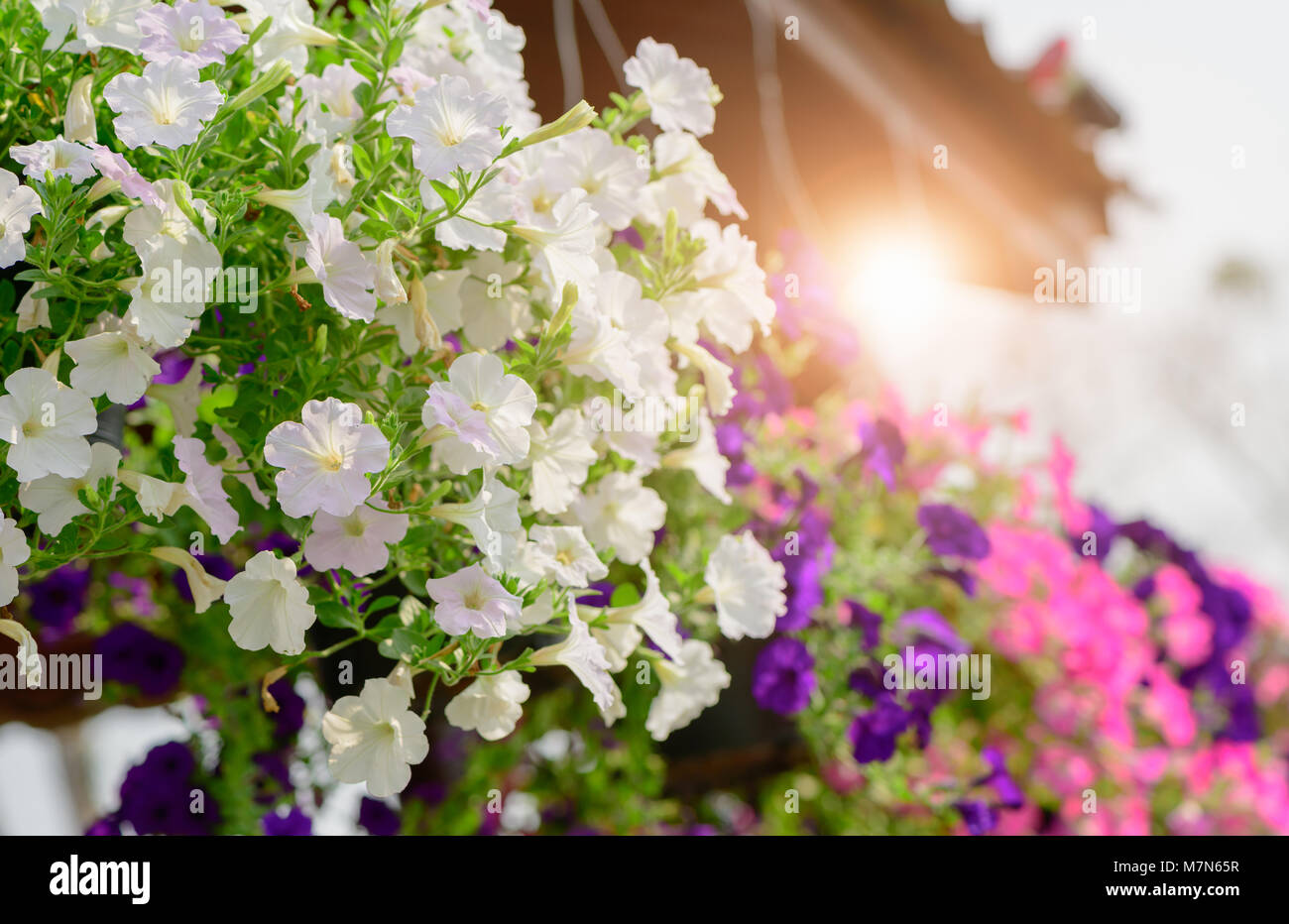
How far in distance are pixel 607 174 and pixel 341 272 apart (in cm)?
25

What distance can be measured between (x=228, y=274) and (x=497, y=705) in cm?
36

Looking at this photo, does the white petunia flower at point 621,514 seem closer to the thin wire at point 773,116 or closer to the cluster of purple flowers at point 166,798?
the cluster of purple flowers at point 166,798

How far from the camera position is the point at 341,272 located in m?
0.57

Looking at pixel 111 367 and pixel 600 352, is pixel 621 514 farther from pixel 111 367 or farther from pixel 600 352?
pixel 111 367

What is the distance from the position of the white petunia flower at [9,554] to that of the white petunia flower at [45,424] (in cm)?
5

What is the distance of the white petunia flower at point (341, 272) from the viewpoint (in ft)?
1.82

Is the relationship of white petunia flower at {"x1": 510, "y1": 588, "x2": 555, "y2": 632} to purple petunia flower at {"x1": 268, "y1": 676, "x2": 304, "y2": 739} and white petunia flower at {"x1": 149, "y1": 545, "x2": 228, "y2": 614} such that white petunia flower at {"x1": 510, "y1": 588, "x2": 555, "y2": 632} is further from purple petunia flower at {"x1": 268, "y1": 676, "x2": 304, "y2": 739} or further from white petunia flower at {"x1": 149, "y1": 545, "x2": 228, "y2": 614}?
purple petunia flower at {"x1": 268, "y1": 676, "x2": 304, "y2": 739}

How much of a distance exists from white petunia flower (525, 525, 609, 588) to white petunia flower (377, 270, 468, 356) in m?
0.16

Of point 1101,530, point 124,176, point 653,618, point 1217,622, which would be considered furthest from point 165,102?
point 1217,622

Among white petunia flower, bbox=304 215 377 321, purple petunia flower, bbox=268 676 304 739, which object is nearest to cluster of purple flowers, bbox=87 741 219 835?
purple petunia flower, bbox=268 676 304 739

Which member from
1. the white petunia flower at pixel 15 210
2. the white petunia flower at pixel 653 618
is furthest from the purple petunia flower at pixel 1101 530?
the white petunia flower at pixel 15 210
